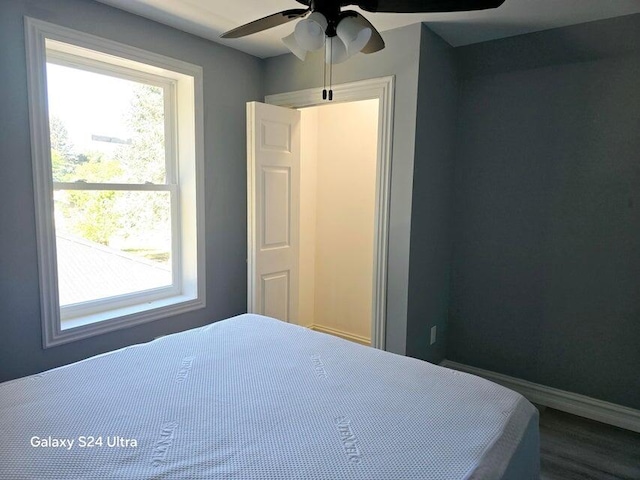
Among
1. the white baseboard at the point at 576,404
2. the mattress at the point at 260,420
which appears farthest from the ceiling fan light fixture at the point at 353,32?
the white baseboard at the point at 576,404

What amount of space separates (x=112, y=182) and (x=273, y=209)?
3.55 ft

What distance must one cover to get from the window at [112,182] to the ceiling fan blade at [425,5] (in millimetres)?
1611

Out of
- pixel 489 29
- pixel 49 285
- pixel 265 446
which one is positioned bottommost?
pixel 265 446

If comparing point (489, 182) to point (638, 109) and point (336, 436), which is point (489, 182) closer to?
point (638, 109)

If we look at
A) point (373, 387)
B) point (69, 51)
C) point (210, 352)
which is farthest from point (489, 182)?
point (69, 51)

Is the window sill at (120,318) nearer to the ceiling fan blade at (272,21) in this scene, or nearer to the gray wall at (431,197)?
the gray wall at (431,197)

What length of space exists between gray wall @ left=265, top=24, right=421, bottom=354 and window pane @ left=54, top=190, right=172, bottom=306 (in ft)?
5.09

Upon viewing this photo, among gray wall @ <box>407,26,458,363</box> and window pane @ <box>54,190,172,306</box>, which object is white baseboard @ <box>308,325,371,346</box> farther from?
window pane @ <box>54,190,172,306</box>

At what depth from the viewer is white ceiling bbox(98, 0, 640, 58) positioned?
2176 mm

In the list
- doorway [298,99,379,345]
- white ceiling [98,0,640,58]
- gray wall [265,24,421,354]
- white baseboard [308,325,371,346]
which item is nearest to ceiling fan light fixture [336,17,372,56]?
white ceiling [98,0,640,58]

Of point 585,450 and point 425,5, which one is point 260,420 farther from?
point 585,450

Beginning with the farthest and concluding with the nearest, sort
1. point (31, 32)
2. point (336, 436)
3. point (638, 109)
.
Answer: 1. point (638, 109)
2. point (31, 32)
3. point (336, 436)

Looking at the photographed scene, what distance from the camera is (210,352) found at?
1706mm

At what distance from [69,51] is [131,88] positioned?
0.40 meters
